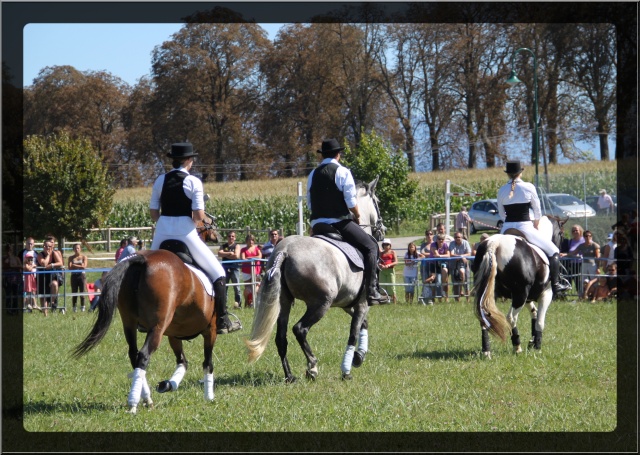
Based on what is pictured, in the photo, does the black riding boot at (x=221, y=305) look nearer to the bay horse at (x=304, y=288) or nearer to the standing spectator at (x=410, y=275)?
the bay horse at (x=304, y=288)

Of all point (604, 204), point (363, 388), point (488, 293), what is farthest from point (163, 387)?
point (604, 204)

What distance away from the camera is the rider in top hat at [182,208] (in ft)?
29.2

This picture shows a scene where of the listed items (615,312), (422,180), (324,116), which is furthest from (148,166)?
(615,312)

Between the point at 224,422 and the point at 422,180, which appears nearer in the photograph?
the point at 224,422

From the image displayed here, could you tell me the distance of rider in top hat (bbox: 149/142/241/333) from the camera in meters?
8.89

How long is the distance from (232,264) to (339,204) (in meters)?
11.0

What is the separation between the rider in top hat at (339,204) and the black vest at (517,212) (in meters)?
2.74

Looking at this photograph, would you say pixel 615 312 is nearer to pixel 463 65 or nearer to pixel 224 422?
pixel 224 422

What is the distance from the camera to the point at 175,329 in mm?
9070

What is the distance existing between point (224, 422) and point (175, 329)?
163 cm

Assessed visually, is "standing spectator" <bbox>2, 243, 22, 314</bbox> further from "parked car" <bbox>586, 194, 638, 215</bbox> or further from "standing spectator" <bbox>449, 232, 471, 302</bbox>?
"parked car" <bbox>586, 194, 638, 215</bbox>

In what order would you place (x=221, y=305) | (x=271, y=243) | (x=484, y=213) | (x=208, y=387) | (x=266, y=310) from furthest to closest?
(x=484, y=213)
(x=271, y=243)
(x=266, y=310)
(x=221, y=305)
(x=208, y=387)

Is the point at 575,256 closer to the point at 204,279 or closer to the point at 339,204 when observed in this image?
the point at 339,204

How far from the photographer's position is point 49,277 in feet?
69.8
